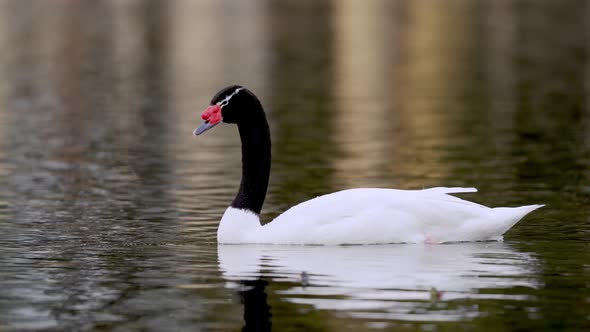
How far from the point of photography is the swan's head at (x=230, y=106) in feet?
48.2

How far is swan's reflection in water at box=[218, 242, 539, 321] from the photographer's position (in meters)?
11.2

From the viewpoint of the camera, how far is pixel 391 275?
41.2 feet

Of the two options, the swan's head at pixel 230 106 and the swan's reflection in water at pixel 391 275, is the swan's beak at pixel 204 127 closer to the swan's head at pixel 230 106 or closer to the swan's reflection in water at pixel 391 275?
the swan's head at pixel 230 106

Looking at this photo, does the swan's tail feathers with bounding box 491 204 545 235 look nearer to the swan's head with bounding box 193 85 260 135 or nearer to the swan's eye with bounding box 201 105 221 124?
the swan's head with bounding box 193 85 260 135

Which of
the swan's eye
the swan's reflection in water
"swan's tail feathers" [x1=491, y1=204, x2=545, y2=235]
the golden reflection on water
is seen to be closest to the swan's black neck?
the swan's eye

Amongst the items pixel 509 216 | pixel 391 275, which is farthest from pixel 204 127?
pixel 509 216

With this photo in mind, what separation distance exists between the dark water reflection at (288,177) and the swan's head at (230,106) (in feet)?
4.09

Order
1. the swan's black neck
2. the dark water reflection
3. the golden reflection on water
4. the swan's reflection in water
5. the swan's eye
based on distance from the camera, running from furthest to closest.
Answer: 1. the golden reflection on water
2. the swan's black neck
3. the swan's eye
4. the dark water reflection
5. the swan's reflection in water

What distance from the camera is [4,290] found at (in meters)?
12.1

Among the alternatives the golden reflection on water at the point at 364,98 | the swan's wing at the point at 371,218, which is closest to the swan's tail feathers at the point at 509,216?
the swan's wing at the point at 371,218

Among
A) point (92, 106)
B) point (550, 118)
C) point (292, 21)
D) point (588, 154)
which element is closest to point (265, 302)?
point (588, 154)

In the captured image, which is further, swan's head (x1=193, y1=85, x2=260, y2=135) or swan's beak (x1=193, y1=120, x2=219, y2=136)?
swan's head (x1=193, y1=85, x2=260, y2=135)

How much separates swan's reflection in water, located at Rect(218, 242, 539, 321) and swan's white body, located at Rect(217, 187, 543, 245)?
11cm

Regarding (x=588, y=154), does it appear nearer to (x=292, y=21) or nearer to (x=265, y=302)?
(x=265, y=302)
